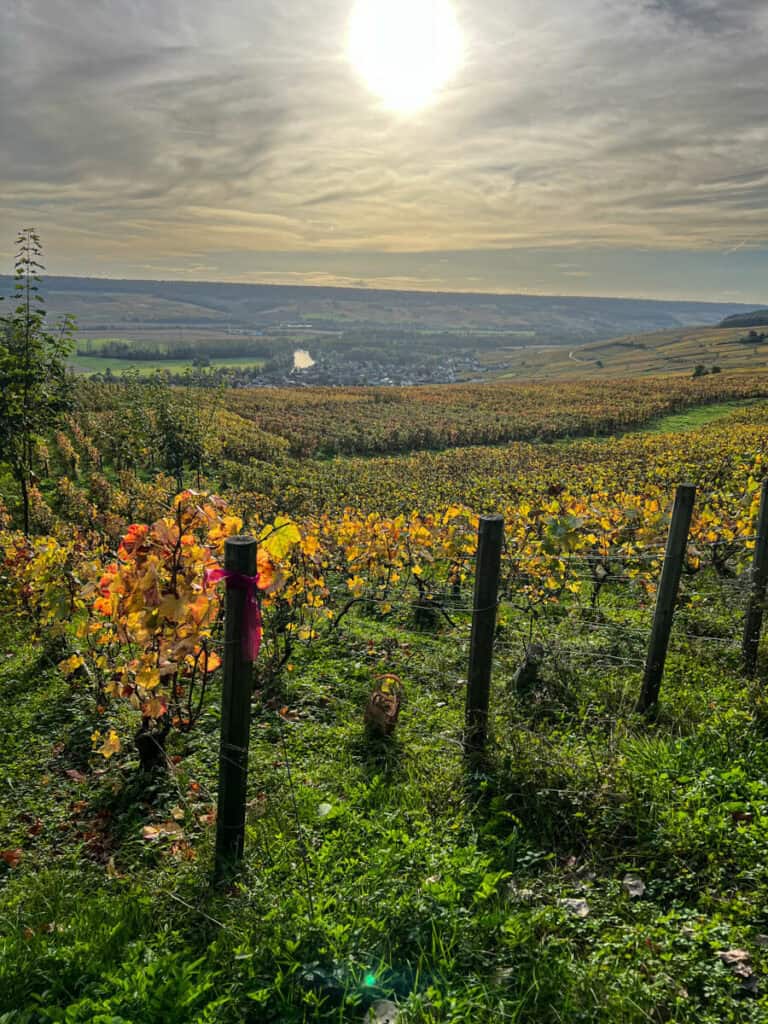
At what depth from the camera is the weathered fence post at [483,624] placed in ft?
13.2

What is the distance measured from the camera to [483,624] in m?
4.16

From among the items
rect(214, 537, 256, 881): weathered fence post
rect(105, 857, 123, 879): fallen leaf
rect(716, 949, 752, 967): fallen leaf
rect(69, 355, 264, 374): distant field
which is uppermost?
rect(69, 355, 264, 374): distant field

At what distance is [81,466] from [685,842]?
30739 mm

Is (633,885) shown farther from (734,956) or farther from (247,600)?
(247,600)

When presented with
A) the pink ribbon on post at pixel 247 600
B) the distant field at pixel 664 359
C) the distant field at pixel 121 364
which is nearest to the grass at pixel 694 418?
the distant field at pixel 664 359

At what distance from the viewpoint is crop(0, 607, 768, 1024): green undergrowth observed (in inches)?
104

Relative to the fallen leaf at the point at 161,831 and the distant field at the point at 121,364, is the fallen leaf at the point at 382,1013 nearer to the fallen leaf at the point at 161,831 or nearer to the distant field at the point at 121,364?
the fallen leaf at the point at 161,831

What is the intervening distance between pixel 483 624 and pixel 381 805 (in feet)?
4.74

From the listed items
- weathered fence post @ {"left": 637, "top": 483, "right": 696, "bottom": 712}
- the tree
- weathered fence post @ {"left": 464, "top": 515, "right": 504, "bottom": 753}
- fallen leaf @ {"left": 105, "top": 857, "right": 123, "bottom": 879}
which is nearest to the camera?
fallen leaf @ {"left": 105, "top": 857, "right": 123, "bottom": 879}

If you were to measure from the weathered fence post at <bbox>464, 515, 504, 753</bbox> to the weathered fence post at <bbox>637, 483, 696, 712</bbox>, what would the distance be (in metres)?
1.72

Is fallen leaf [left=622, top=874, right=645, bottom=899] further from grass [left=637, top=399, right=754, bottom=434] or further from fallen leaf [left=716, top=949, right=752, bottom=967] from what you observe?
grass [left=637, top=399, right=754, bottom=434]

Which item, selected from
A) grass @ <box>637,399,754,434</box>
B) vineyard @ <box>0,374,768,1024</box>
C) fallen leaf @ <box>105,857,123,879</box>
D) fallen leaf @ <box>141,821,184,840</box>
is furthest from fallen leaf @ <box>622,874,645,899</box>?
grass @ <box>637,399,754,434</box>

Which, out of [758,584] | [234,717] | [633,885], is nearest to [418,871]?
[633,885]

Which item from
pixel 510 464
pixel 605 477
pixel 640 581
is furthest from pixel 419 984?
pixel 510 464
